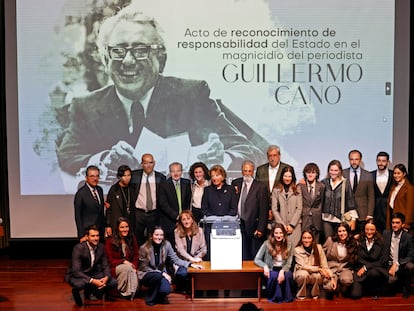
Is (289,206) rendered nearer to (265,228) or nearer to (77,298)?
(265,228)

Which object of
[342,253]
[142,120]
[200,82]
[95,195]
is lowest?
[342,253]

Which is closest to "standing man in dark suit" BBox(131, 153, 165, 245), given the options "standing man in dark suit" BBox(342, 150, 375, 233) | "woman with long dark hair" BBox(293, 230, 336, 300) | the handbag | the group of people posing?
the group of people posing

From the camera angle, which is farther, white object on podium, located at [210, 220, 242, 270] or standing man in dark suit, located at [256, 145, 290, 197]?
standing man in dark suit, located at [256, 145, 290, 197]

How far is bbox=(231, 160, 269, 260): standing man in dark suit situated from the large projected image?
0.95m

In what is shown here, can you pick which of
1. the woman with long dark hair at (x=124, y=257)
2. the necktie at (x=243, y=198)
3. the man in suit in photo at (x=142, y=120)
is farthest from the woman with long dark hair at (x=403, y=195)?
the woman with long dark hair at (x=124, y=257)

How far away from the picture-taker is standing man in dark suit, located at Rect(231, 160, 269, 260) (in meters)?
6.85

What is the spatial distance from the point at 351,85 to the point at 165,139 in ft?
6.98

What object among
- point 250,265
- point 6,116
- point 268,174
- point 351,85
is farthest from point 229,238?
point 6,116

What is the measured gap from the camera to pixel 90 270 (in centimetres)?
638

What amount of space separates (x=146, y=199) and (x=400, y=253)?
2.52 metres

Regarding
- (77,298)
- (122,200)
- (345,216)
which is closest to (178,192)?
(122,200)

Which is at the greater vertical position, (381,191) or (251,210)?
(381,191)

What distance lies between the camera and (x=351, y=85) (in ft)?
25.6

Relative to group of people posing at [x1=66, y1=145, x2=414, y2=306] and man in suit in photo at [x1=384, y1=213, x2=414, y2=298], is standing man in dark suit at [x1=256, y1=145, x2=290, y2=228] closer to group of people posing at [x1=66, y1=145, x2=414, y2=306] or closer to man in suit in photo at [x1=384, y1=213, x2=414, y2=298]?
group of people posing at [x1=66, y1=145, x2=414, y2=306]
